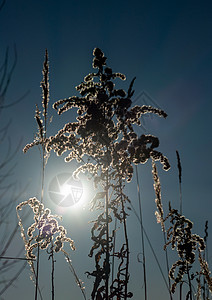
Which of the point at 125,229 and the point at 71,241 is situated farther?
the point at 71,241

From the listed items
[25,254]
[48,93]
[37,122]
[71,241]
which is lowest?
[25,254]

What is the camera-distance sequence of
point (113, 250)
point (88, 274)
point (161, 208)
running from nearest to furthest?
point (88, 274) → point (113, 250) → point (161, 208)

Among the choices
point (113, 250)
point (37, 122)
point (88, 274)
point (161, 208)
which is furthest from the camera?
point (161, 208)

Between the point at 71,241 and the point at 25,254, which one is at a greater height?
the point at 71,241

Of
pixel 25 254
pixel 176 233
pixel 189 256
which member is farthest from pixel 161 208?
pixel 25 254

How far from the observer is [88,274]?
2.79 meters

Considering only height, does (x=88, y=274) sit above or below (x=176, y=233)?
below

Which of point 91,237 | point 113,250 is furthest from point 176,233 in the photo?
point 91,237

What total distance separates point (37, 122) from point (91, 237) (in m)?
1.62

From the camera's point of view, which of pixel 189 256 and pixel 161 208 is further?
pixel 161 208

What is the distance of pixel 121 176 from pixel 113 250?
0.76m

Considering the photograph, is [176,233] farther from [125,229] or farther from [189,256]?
[125,229]

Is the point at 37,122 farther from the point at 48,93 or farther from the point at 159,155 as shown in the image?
the point at 159,155

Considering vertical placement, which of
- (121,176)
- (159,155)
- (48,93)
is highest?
(48,93)
